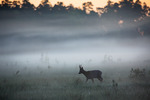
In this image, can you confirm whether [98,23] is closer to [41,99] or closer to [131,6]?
[131,6]

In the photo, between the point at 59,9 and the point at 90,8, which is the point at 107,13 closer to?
the point at 90,8

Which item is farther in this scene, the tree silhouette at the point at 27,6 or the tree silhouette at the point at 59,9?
the tree silhouette at the point at 59,9

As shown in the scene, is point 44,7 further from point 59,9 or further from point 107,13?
point 107,13

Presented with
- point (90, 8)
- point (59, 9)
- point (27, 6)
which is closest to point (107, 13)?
point (90, 8)

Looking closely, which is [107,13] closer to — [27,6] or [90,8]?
[90,8]

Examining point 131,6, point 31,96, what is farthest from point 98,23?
point 31,96

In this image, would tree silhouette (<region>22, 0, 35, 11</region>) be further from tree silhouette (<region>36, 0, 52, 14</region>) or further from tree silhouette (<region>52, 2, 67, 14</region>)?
tree silhouette (<region>52, 2, 67, 14</region>)

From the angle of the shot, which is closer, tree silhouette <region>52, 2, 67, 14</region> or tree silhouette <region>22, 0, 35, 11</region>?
tree silhouette <region>22, 0, 35, 11</region>

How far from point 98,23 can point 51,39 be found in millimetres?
17157

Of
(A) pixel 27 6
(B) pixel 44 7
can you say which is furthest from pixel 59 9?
(A) pixel 27 6

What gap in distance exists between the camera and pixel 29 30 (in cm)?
7538

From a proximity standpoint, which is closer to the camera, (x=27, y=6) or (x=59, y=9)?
(x=27, y=6)

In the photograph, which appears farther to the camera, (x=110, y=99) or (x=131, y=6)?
(x=131, y=6)

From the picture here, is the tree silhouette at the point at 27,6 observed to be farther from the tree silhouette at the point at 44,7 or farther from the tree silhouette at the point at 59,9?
the tree silhouette at the point at 59,9
